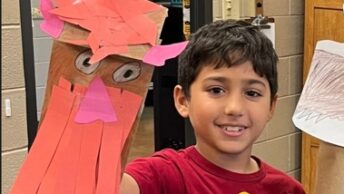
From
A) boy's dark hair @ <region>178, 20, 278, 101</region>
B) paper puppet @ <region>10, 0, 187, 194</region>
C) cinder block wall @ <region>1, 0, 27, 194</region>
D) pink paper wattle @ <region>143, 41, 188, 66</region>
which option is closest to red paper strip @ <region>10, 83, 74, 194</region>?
paper puppet @ <region>10, 0, 187, 194</region>

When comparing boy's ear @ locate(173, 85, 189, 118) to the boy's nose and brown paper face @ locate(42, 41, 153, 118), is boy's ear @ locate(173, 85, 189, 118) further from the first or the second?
brown paper face @ locate(42, 41, 153, 118)

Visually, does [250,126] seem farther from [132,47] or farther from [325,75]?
[132,47]

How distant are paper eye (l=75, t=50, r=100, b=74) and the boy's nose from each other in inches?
12.9

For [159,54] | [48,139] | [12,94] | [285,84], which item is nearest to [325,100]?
[159,54]

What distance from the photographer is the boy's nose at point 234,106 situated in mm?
1076

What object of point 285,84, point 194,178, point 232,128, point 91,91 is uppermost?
point 91,91

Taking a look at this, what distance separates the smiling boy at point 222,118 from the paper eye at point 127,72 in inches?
10.8

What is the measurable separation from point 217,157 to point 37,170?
44 cm

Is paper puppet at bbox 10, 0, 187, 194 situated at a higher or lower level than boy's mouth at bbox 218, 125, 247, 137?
higher

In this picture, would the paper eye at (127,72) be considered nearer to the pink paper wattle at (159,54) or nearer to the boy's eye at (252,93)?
the pink paper wattle at (159,54)

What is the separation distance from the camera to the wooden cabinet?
3021 mm

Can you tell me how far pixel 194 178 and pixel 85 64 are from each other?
408mm

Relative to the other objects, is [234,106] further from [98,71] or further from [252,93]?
[98,71]

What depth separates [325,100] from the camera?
3.96ft
